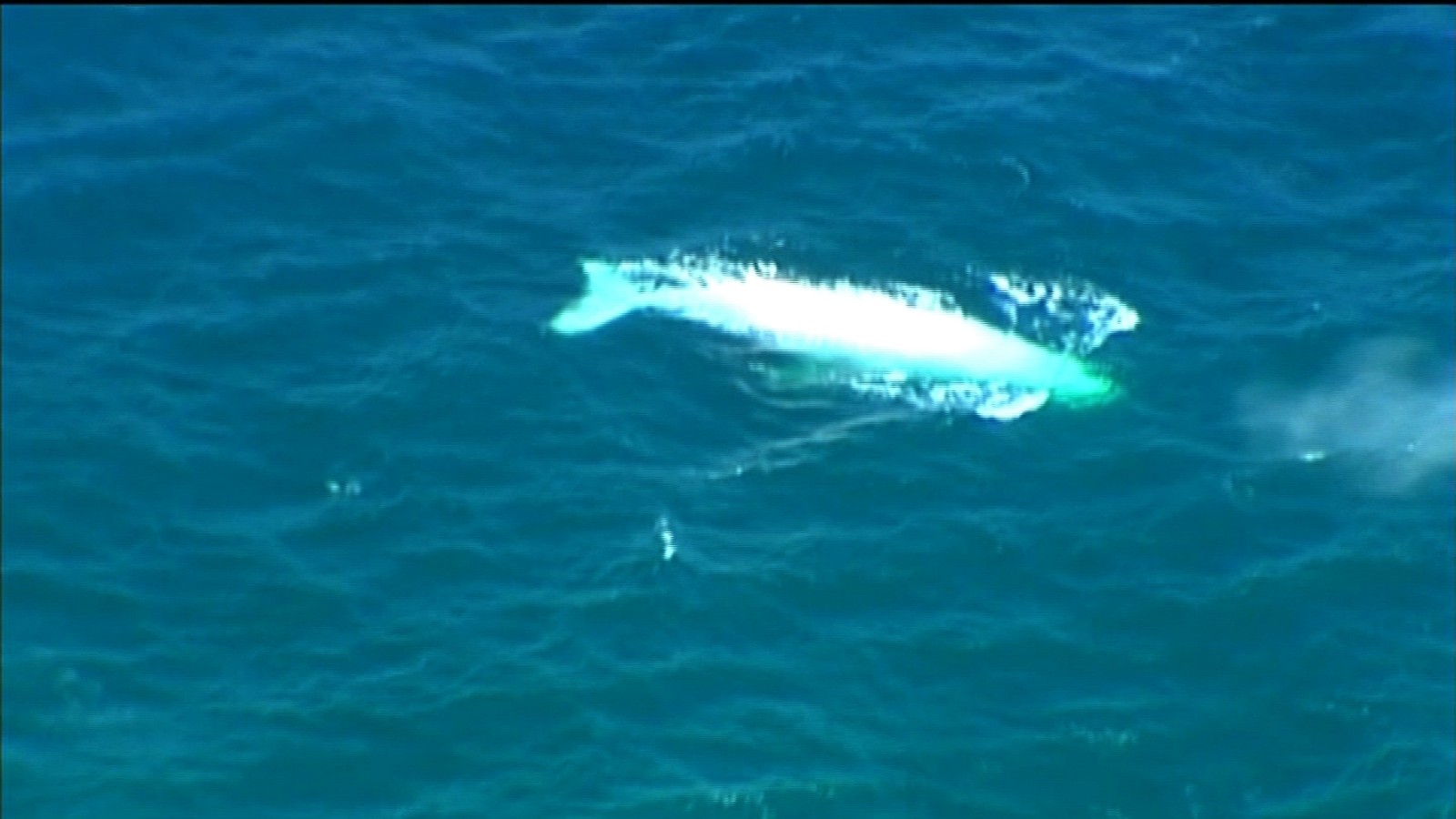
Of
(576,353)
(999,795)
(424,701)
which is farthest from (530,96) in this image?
(999,795)

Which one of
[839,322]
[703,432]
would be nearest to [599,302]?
[703,432]

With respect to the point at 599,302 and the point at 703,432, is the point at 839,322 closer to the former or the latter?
the point at 703,432

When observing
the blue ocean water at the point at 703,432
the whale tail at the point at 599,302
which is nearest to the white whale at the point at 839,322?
the whale tail at the point at 599,302

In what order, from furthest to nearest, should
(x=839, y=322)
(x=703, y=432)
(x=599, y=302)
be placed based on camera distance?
(x=599, y=302), (x=839, y=322), (x=703, y=432)

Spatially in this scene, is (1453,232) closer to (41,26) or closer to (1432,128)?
(1432,128)

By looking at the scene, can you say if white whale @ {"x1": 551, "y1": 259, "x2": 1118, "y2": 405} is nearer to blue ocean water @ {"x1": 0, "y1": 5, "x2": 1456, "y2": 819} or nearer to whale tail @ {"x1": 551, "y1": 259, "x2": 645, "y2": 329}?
whale tail @ {"x1": 551, "y1": 259, "x2": 645, "y2": 329}

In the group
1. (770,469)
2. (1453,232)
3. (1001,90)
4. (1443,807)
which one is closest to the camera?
(1443,807)

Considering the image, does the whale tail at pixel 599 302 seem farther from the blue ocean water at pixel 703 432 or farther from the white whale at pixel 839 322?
the blue ocean water at pixel 703 432
